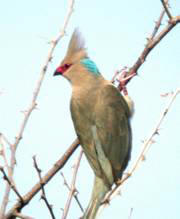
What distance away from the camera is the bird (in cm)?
459

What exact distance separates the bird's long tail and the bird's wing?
20 centimetres

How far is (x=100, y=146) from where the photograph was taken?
15.3ft

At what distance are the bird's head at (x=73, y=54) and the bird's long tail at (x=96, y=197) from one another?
1.27 m

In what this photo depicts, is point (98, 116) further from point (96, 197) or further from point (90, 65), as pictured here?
point (96, 197)

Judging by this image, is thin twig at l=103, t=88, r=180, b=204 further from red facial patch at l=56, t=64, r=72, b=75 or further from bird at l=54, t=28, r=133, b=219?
red facial patch at l=56, t=64, r=72, b=75

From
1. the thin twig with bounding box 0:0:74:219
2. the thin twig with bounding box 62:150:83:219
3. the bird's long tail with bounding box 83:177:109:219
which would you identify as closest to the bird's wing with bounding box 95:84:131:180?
the bird's long tail with bounding box 83:177:109:219

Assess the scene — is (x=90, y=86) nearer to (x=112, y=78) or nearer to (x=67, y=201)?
(x=112, y=78)

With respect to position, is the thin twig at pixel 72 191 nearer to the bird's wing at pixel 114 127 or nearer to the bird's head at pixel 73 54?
the bird's wing at pixel 114 127

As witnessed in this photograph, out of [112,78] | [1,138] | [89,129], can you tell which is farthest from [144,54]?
[1,138]

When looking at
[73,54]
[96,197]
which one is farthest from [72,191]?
[73,54]

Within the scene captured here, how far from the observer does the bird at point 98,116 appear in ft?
15.1

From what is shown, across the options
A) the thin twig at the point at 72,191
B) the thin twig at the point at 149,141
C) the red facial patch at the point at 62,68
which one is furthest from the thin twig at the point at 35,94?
the red facial patch at the point at 62,68

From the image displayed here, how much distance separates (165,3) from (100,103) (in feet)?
4.59

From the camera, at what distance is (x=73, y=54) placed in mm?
4879
